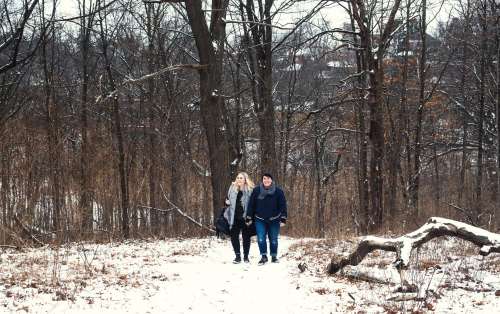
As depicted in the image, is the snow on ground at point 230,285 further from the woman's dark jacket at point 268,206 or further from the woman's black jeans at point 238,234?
the woman's dark jacket at point 268,206

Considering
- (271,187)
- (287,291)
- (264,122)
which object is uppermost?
(264,122)

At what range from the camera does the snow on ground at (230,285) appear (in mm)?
6031

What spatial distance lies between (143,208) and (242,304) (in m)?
10.1

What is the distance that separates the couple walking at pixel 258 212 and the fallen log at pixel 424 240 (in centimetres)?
185

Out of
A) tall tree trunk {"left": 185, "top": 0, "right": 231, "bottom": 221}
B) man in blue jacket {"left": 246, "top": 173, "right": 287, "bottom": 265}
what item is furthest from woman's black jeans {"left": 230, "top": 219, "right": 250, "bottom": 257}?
tall tree trunk {"left": 185, "top": 0, "right": 231, "bottom": 221}

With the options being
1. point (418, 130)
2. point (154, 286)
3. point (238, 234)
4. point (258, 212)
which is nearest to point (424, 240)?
point (258, 212)

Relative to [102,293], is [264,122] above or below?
above

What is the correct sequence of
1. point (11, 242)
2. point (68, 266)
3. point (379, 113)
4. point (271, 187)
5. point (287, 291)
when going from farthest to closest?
1. point (379, 113)
2. point (11, 242)
3. point (271, 187)
4. point (68, 266)
5. point (287, 291)

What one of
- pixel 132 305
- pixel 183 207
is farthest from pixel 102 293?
pixel 183 207

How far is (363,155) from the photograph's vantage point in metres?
20.3

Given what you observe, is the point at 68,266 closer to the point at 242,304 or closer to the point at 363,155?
the point at 242,304

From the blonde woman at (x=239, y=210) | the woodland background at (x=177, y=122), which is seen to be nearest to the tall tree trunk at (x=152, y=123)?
the woodland background at (x=177, y=122)

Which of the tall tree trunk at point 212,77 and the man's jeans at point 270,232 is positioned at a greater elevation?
the tall tree trunk at point 212,77

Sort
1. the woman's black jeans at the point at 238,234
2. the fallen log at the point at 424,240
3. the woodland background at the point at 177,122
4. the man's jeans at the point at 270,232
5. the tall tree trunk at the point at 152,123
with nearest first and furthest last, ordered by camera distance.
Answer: the fallen log at the point at 424,240, the man's jeans at the point at 270,232, the woman's black jeans at the point at 238,234, the woodland background at the point at 177,122, the tall tree trunk at the point at 152,123
